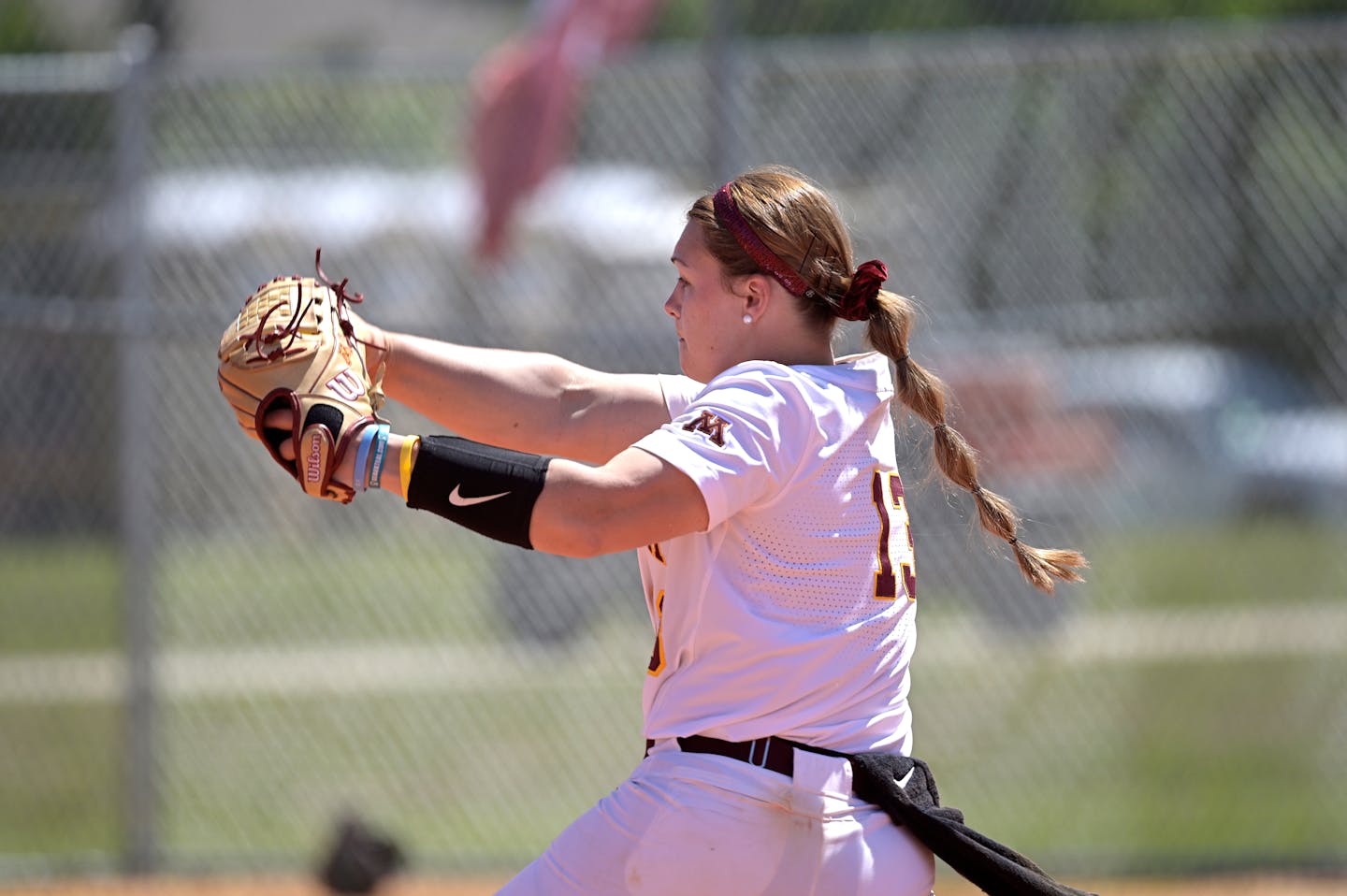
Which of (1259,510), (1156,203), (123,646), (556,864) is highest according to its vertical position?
(1156,203)

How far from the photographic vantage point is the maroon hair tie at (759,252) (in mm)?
2674

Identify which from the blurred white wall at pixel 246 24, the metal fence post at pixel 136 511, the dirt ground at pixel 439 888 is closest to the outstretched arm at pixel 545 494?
the dirt ground at pixel 439 888

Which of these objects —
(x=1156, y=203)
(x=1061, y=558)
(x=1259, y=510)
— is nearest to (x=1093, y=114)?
(x=1156, y=203)

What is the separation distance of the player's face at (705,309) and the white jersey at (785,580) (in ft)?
0.38

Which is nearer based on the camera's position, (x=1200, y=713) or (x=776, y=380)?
(x=776, y=380)

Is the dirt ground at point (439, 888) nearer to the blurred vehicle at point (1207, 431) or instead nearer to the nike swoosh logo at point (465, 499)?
the blurred vehicle at point (1207, 431)

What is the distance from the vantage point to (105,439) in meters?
6.38

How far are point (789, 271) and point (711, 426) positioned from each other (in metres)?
0.37

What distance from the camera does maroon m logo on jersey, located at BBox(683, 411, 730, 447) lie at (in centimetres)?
246

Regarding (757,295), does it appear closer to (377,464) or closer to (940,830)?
(377,464)

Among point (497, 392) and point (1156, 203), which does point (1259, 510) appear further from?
point (497, 392)

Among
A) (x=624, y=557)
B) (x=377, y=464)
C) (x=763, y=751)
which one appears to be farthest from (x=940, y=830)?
(x=624, y=557)

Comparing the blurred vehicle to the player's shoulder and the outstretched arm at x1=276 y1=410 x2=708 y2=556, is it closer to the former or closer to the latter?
the player's shoulder

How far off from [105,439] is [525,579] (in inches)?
73.4
